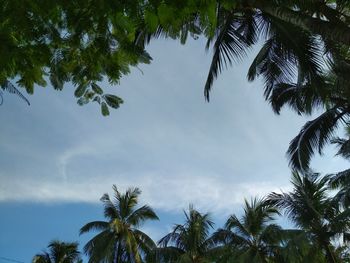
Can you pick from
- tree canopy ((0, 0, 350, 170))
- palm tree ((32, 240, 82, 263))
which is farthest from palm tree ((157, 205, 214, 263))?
tree canopy ((0, 0, 350, 170))

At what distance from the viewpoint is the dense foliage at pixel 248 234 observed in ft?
71.3

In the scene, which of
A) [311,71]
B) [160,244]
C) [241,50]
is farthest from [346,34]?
[160,244]

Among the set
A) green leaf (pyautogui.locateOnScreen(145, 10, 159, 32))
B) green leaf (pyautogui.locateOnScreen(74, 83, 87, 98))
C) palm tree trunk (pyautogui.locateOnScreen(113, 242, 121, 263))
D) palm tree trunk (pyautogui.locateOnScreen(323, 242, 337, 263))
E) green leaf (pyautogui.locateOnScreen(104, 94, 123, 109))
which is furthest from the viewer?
palm tree trunk (pyautogui.locateOnScreen(113, 242, 121, 263))

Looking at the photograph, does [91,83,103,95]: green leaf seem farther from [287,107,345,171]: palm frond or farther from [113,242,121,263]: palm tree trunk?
[113,242,121,263]: palm tree trunk

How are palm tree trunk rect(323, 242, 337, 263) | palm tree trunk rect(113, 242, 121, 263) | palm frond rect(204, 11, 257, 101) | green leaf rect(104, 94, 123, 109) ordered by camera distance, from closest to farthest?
green leaf rect(104, 94, 123, 109), palm frond rect(204, 11, 257, 101), palm tree trunk rect(323, 242, 337, 263), palm tree trunk rect(113, 242, 121, 263)

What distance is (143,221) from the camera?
28.1 meters

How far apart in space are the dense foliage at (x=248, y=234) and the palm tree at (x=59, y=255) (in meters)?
6.22

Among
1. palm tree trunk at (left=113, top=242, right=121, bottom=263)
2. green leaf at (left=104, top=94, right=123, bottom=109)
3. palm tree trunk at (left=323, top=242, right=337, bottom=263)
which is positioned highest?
palm tree trunk at (left=113, top=242, right=121, bottom=263)

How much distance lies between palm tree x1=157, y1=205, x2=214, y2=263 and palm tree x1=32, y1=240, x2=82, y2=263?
9090 millimetres

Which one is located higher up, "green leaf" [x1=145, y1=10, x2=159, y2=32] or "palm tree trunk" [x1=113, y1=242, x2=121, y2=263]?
"palm tree trunk" [x1=113, y1=242, x2=121, y2=263]

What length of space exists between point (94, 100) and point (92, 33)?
81cm

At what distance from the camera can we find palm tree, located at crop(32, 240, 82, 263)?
107ft

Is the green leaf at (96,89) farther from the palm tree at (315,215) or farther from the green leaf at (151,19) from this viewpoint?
the palm tree at (315,215)

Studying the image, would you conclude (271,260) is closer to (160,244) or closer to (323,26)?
(160,244)
